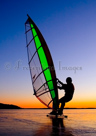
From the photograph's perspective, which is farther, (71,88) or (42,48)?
(42,48)

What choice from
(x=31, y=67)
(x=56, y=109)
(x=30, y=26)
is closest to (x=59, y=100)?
(x=56, y=109)

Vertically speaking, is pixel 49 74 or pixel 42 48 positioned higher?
pixel 42 48

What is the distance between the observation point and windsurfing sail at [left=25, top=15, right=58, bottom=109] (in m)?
9.92

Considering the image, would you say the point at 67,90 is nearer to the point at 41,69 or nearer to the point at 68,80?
Answer: the point at 68,80

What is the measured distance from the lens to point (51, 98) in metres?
10.3

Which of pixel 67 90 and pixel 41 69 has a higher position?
pixel 41 69

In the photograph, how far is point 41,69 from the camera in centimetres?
1018

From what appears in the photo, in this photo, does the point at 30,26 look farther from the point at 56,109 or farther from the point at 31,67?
the point at 56,109

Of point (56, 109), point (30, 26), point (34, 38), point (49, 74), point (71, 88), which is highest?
point (30, 26)

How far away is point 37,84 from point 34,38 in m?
2.43

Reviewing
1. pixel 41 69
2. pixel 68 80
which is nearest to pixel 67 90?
pixel 68 80

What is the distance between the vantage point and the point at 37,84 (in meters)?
10.5

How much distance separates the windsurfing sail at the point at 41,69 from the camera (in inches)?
391

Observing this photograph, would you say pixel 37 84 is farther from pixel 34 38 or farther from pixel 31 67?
pixel 34 38
